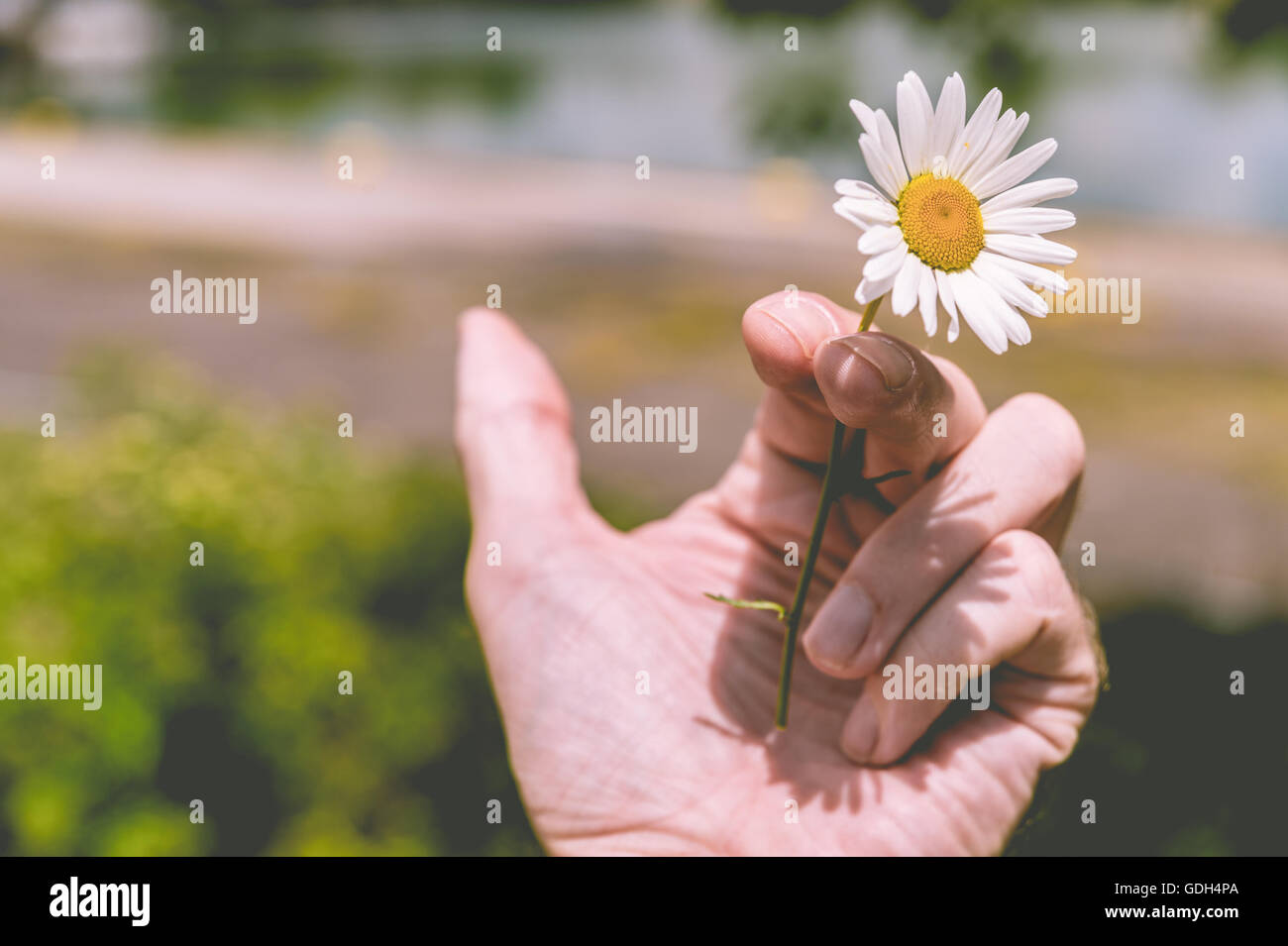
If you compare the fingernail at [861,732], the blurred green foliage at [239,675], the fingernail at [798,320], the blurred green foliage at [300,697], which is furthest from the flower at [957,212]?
the blurred green foliage at [239,675]

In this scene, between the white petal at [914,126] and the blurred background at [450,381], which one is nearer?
the white petal at [914,126]

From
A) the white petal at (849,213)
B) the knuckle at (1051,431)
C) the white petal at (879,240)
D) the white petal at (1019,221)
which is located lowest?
the knuckle at (1051,431)

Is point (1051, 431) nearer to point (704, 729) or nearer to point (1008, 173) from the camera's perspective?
point (1008, 173)

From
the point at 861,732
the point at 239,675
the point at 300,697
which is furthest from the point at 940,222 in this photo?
the point at 239,675

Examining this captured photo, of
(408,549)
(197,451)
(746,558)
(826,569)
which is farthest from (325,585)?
(826,569)

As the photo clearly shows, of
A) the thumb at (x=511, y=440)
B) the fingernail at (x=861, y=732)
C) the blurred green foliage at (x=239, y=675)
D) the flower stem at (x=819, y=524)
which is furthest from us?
the blurred green foliage at (x=239, y=675)

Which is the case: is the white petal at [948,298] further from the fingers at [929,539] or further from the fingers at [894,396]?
the fingers at [929,539]
